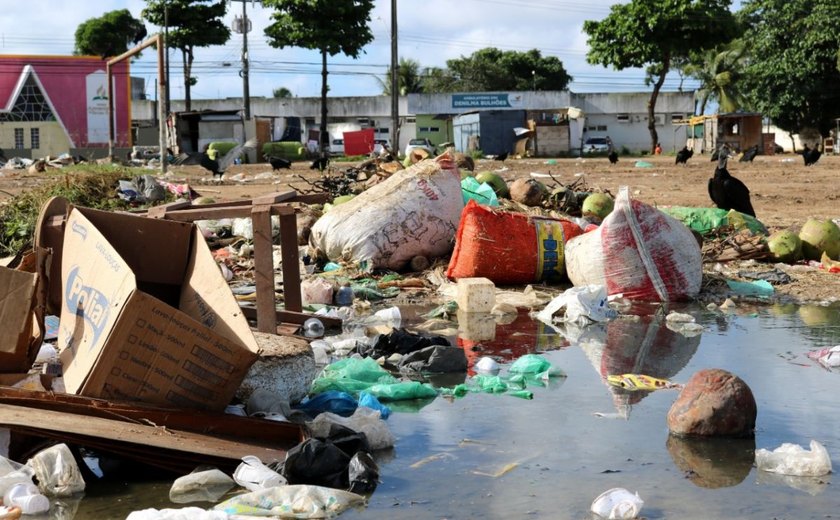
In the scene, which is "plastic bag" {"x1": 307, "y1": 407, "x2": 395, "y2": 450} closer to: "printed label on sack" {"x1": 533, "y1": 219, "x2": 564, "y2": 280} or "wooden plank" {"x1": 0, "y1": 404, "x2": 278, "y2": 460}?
"wooden plank" {"x1": 0, "y1": 404, "x2": 278, "y2": 460}

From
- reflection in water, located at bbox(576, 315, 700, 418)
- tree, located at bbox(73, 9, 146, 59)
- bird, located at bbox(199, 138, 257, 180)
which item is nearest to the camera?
reflection in water, located at bbox(576, 315, 700, 418)

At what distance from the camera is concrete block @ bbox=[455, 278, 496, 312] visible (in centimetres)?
657

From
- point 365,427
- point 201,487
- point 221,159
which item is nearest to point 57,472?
point 201,487

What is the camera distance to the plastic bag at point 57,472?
3.09m

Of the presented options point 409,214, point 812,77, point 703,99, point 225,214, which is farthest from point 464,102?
point 225,214

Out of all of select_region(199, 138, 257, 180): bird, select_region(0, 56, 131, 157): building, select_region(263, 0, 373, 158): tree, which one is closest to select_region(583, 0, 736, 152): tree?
select_region(263, 0, 373, 158): tree

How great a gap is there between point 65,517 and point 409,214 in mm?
5142

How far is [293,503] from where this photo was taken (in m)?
2.97

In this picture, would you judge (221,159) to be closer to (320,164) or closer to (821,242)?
(320,164)

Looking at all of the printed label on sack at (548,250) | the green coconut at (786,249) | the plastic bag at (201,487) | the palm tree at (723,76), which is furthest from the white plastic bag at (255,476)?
the palm tree at (723,76)

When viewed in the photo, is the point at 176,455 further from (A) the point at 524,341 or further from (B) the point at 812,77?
(B) the point at 812,77

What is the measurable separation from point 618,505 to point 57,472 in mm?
1719

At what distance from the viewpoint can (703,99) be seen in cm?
5166

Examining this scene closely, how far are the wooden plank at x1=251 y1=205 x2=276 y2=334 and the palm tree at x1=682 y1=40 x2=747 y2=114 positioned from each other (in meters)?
48.1
